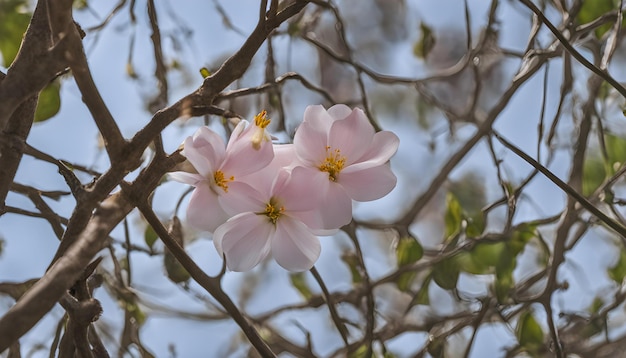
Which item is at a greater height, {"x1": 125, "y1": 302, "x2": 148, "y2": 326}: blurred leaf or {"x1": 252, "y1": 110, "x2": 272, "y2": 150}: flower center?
{"x1": 125, "y1": 302, "x2": 148, "y2": 326}: blurred leaf

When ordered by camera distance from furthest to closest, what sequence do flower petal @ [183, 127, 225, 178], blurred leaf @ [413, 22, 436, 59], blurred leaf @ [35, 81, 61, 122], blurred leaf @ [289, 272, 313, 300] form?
blurred leaf @ [413, 22, 436, 59], blurred leaf @ [289, 272, 313, 300], blurred leaf @ [35, 81, 61, 122], flower petal @ [183, 127, 225, 178]

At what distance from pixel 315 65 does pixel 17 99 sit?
91cm

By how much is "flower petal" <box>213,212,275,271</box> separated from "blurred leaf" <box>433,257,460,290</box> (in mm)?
312

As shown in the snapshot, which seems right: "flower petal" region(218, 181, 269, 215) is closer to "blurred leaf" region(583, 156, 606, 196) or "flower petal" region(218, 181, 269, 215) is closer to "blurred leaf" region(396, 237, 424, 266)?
"blurred leaf" region(396, 237, 424, 266)

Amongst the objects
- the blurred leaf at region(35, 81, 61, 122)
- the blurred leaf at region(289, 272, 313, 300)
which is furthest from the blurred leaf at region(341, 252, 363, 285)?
the blurred leaf at region(35, 81, 61, 122)

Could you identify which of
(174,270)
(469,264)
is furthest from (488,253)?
(174,270)

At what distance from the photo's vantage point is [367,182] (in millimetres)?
395

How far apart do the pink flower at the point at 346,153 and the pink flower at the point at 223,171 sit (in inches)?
1.0

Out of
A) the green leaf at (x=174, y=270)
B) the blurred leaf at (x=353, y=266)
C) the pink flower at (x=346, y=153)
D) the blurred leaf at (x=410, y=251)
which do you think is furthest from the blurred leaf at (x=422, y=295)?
the pink flower at (x=346, y=153)

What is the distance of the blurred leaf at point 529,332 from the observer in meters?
0.71

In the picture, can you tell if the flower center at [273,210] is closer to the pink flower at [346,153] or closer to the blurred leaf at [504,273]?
the pink flower at [346,153]

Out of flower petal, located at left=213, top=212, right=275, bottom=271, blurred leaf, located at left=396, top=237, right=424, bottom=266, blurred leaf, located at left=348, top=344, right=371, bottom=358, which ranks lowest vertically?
flower petal, located at left=213, top=212, right=275, bottom=271

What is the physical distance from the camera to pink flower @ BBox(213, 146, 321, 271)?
1.27 ft

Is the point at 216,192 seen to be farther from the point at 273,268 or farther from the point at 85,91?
A: the point at 273,268
